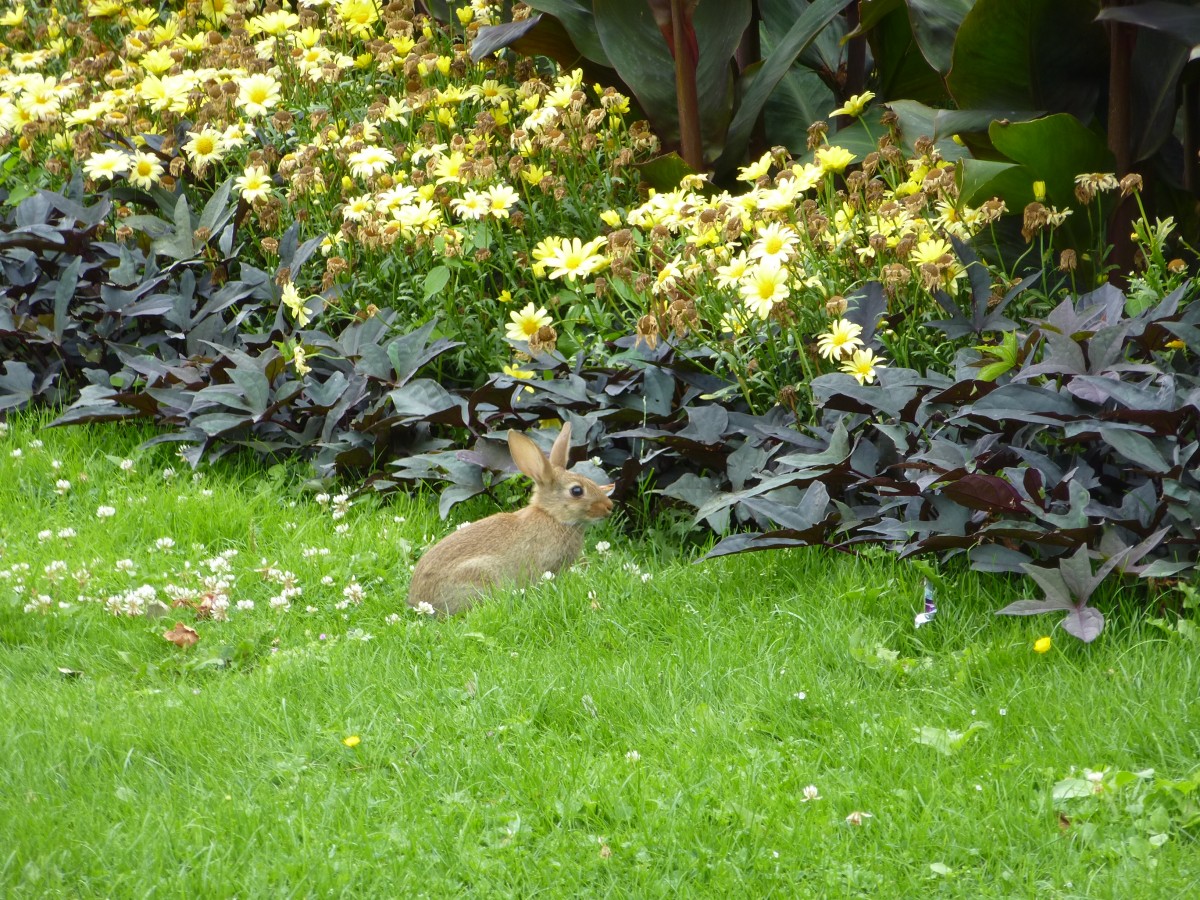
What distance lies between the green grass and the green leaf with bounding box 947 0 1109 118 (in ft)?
7.36

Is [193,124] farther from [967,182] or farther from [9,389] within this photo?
[967,182]

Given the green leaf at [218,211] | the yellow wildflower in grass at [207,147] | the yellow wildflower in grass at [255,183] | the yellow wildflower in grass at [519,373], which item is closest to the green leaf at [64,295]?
the green leaf at [218,211]

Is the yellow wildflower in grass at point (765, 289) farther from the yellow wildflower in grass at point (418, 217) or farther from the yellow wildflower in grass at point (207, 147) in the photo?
the yellow wildflower in grass at point (207, 147)

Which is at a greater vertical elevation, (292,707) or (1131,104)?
(1131,104)

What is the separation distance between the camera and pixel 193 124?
708cm

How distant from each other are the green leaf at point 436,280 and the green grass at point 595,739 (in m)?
1.38

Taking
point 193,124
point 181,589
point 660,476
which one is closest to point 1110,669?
point 660,476

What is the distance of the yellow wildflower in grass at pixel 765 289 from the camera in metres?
4.32

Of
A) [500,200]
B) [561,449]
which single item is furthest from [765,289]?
[500,200]

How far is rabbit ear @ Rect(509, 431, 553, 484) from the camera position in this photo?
14.3 feet

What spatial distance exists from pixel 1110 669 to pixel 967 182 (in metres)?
2.06

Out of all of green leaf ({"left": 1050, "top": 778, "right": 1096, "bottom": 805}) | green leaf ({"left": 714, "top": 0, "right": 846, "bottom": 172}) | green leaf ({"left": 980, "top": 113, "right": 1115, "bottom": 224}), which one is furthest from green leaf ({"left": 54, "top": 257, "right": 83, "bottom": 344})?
green leaf ({"left": 1050, "top": 778, "right": 1096, "bottom": 805})

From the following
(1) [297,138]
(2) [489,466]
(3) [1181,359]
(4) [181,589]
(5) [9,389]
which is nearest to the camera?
(3) [1181,359]

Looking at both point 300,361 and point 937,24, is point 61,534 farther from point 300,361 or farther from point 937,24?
point 937,24
